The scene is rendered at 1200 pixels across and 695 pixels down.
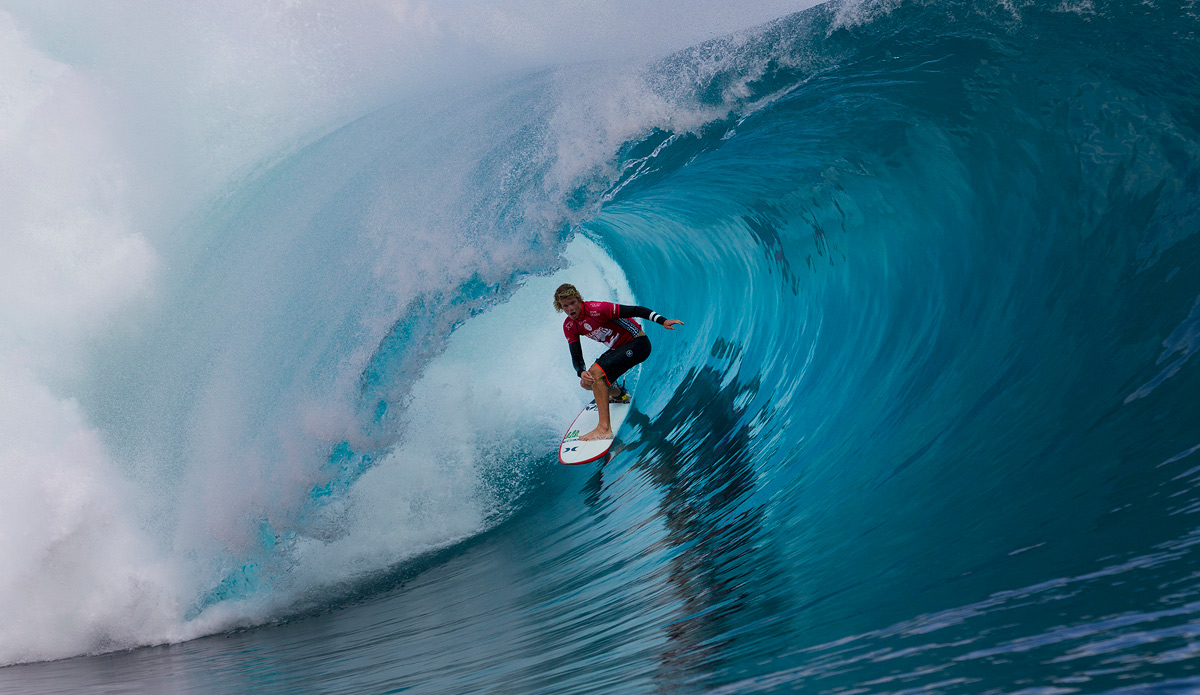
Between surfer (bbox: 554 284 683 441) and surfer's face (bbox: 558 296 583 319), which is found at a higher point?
surfer's face (bbox: 558 296 583 319)

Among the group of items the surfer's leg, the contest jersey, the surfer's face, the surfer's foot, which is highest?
the surfer's face

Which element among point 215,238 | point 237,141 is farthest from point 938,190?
point 237,141

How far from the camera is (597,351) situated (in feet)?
32.9

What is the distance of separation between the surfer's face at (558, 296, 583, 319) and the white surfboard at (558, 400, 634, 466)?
1.43 m

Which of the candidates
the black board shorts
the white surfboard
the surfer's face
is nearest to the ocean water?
the white surfboard

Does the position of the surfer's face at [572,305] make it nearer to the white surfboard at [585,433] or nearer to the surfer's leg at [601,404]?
the surfer's leg at [601,404]

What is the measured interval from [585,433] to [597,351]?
113 inches

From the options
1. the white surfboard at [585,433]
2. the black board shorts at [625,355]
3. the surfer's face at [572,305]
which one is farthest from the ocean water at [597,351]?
the black board shorts at [625,355]

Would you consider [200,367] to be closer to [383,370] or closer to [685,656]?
[383,370]

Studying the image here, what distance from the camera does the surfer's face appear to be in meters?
5.96

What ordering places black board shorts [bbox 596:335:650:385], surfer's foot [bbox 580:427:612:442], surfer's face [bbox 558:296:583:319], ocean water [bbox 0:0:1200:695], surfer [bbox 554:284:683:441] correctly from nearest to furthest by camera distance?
ocean water [bbox 0:0:1200:695]
surfer's face [bbox 558:296:583:319]
surfer [bbox 554:284:683:441]
black board shorts [bbox 596:335:650:385]
surfer's foot [bbox 580:427:612:442]

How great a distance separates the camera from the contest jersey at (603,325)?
20.7 ft

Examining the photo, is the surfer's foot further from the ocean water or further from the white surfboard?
the ocean water

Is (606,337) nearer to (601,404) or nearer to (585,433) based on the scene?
(601,404)
